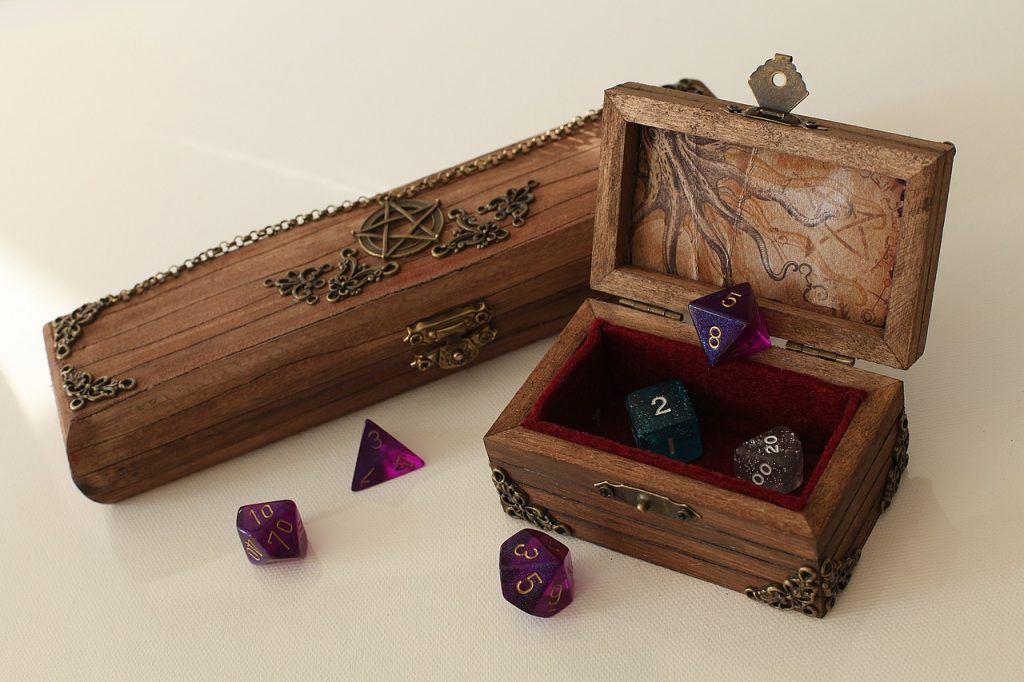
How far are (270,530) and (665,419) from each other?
3.02 feet

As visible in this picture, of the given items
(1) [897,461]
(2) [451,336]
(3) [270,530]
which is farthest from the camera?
(2) [451,336]

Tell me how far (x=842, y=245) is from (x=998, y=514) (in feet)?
2.24

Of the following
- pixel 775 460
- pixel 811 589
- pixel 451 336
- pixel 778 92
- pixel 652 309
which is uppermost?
pixel 778 92

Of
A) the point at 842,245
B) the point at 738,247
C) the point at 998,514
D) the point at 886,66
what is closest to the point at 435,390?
the point at 738,247

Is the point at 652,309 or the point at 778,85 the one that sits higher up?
the point at 778,85

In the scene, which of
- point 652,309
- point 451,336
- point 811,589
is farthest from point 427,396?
point 811,589

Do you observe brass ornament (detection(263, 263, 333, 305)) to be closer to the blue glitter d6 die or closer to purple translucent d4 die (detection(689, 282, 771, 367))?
the blue glitter d6 die

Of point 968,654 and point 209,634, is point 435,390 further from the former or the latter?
point 968,654

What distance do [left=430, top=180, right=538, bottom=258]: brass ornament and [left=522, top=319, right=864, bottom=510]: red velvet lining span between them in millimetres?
419

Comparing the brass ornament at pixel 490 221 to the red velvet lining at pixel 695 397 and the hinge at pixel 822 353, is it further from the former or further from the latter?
the hinge at pixel 822 353

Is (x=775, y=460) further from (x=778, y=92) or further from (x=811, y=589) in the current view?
(x=778, y=92)

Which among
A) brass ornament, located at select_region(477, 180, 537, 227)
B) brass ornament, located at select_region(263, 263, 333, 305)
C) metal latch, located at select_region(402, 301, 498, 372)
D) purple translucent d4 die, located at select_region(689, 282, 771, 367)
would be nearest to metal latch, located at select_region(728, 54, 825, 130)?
purple translucent d4 die, located at select_region(689, 282, 771, 367)

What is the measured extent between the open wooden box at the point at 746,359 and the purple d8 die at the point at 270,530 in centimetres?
49

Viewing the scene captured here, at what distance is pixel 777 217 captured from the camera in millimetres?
2701
